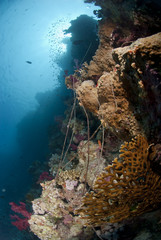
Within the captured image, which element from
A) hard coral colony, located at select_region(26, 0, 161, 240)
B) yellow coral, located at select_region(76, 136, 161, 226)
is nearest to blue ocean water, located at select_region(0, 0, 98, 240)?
hard coral colony, located at select_region(26, 0, 161, 240)

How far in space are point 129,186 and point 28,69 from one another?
6424cm

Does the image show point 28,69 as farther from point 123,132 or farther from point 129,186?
point 129,186

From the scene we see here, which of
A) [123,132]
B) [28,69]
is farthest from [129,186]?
[28,69]

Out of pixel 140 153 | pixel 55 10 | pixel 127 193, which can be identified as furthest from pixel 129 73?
pixel 55 10

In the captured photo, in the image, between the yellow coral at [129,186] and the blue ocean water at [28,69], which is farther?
the blue ocean water at [28,69]

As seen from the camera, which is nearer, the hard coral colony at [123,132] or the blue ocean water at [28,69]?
the hard coral colony at [123,132]

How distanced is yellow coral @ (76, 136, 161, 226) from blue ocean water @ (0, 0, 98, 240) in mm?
13167

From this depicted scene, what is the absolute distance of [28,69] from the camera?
57.1m

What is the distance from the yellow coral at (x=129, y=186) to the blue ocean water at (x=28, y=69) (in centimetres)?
1317

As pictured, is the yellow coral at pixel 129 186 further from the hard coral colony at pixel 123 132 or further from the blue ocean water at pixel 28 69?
Answer: the blue ocean water at pixel 28 69

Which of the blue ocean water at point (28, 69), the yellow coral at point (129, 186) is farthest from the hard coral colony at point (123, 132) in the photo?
the blue ocean water at point (28, 69)

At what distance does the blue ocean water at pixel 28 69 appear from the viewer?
→ 800 inches

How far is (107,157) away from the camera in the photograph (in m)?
4.27

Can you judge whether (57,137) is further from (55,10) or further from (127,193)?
(55,10)
